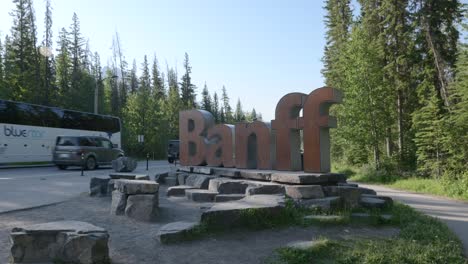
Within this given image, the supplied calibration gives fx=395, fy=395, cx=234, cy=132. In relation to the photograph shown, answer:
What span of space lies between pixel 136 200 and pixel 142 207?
0.19 metres

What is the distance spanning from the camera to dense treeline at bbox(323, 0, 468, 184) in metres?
17.8

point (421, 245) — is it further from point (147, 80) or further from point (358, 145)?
point (147, 80)

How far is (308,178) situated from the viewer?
348 inches

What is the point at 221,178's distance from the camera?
1134 centimetres

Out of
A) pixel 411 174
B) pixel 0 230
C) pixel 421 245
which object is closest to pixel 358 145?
pixel 411 174

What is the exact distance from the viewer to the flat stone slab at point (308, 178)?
882 centimetres

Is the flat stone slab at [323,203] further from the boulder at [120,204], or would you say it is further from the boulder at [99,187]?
the boulder at [99,187]

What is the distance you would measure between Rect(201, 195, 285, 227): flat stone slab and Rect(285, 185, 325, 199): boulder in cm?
78

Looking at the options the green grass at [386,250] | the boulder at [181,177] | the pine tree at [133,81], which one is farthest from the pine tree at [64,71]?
the green grass at [386,250]

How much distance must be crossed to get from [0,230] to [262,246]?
4555 millimetres

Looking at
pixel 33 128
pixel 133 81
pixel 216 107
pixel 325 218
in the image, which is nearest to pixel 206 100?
pixel 216 107

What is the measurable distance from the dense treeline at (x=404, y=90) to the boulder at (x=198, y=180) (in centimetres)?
1019

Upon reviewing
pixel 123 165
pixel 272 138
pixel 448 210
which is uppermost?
pixel 272 138

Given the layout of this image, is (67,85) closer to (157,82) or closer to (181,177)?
(157,82)
